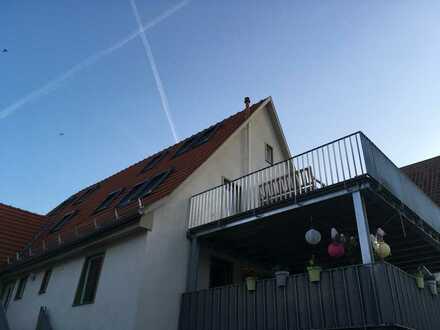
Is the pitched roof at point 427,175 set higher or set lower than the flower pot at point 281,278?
higher

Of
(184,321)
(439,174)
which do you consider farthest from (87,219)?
(439,174)

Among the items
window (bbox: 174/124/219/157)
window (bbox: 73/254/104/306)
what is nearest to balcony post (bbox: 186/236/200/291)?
window (bbox: 73/254/104/306)

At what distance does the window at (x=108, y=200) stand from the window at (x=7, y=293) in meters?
4.06

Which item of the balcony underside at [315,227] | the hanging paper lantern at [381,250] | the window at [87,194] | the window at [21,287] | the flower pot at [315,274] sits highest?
the window at [87,194]

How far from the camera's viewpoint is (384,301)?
6.94m

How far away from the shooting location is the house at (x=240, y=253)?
309 inches

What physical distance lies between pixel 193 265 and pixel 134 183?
5452 millimetres

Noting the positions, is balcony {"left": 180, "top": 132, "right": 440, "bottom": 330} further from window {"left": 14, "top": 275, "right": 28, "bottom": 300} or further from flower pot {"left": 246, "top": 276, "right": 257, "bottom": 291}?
window {"left": 14, "top": 275, "right": 28, "bottom": 300}

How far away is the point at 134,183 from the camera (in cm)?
1527

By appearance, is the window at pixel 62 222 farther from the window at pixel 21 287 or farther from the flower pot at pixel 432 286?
the flower pot at pixel 432 286

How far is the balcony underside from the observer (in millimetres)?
8883

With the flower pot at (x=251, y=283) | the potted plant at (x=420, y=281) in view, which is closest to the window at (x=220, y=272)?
the flower pot at (x=251, y=283)

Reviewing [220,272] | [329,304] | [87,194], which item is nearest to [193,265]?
[220,272]

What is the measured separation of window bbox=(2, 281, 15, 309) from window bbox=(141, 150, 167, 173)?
20.3ft
